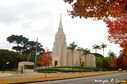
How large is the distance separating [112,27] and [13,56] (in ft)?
276

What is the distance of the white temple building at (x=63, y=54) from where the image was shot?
421 ft

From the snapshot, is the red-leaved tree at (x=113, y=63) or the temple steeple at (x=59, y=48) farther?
the red-leaved tree at (x=113, y=63)

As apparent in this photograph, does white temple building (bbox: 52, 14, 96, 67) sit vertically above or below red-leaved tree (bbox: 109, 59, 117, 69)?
above

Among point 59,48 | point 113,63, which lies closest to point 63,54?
point 59,48

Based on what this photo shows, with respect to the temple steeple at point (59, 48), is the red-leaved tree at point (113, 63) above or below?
below

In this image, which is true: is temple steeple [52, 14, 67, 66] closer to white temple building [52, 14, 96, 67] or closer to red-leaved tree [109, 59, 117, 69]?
white temple building [52, 14, 96, 67]

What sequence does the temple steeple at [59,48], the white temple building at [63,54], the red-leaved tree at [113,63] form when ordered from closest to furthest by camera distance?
the temple steeple at [59,48] → the white temple building at [63,54] → the red-leaved tree at [113,63]

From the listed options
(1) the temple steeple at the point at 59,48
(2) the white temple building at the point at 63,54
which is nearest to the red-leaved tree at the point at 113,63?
(2) the white temple building at the point at 63,54

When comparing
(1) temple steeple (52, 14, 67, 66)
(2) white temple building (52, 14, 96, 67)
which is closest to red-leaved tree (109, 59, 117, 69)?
(2) white temple building (52, 14, 96, 67)

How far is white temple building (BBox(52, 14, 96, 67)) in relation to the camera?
12825 cm

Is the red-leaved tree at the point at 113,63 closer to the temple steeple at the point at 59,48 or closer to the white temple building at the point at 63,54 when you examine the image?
the white temple building at the point at 63,54

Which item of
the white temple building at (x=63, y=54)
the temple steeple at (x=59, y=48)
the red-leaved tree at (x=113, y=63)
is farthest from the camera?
the red-leaved tree at (x=113, y=63)

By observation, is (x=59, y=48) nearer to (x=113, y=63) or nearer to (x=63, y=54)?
(x=63, y=54)

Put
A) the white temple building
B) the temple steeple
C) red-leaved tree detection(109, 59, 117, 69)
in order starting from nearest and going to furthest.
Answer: the temple steeple < the white temple building < red-leaved tree detection(109, 59, 117, 69)
